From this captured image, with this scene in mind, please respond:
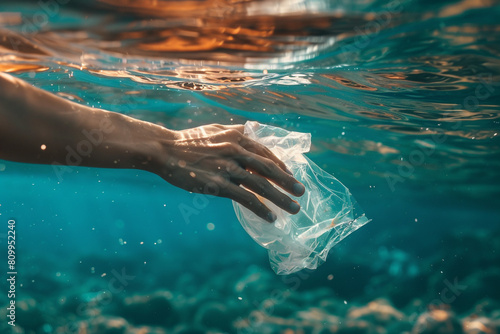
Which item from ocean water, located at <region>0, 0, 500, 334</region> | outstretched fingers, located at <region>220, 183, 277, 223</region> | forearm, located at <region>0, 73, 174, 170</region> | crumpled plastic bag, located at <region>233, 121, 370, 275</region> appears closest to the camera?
forearm, located at <region>0, 73, 174, 170</region>

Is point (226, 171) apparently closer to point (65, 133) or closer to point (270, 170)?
point (270, 170)

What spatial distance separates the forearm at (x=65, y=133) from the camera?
226 cm

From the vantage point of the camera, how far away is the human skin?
91.7 inches

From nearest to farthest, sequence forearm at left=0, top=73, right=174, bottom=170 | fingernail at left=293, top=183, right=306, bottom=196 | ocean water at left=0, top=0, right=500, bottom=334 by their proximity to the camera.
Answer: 1. forearm at left=0, top=73, right=174, bottom=170
2. fingernail at left=293, top=183, right=306, bottom=196
3. ocean water at left=0, top=0, right=500, bottom=334

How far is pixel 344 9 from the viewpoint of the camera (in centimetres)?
403

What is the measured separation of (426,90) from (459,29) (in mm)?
3021

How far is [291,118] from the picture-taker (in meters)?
11.5

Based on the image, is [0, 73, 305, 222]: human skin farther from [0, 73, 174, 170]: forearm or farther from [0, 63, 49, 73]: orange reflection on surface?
[0, 63, 49, 73]: orange reflection on surface

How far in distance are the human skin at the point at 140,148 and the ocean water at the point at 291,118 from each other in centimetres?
191

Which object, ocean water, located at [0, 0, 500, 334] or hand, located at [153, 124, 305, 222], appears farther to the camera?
ocean water, located at [0, 0, 500, 334]

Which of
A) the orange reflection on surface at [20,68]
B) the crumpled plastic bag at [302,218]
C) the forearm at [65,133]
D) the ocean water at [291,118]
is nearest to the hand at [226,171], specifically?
the forearm at [65,133]

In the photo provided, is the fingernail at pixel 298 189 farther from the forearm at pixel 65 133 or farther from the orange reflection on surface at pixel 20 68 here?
the orange reflection on surface at pixel 20 68

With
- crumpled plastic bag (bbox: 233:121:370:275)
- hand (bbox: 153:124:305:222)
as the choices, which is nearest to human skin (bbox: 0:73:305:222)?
hand (bbox: 153:124:305:222)

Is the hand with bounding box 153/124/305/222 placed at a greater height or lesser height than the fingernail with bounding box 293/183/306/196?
greater
